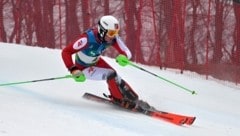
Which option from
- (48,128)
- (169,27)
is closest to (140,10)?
(169,27)

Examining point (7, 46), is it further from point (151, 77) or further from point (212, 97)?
point (212, 97)

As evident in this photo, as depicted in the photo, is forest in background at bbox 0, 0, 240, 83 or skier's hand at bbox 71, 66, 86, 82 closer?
skier's hand at bbox 71, 66, 86, 82

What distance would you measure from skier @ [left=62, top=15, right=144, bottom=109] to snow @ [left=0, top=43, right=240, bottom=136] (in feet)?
0.85

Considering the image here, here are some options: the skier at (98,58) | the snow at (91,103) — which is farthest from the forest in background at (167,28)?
the skier at (98,58)

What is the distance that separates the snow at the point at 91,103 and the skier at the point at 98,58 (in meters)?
0.26

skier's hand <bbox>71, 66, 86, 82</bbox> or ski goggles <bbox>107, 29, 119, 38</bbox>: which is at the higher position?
ski goggles <bbox>107, 29, 119, 38</bbox>

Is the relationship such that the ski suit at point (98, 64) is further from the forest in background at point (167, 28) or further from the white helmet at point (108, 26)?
the forest in background at point (167, 28)

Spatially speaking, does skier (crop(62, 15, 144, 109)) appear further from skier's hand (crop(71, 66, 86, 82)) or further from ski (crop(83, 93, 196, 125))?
ski (crop(83, 93, 196, 125))

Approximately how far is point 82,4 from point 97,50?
6.57m

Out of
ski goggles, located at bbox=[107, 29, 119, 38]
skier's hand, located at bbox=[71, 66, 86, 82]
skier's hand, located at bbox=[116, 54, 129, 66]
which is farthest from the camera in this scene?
skier's hand, located at bbox=[116, 54, 129, 66]

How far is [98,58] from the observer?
8281 millimetres

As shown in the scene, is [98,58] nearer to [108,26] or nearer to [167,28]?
[108,26]

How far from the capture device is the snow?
6320 millimetres

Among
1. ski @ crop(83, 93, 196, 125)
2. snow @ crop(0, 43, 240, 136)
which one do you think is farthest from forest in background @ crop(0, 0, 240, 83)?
ski @ crop(83, 93, 196, 125)
